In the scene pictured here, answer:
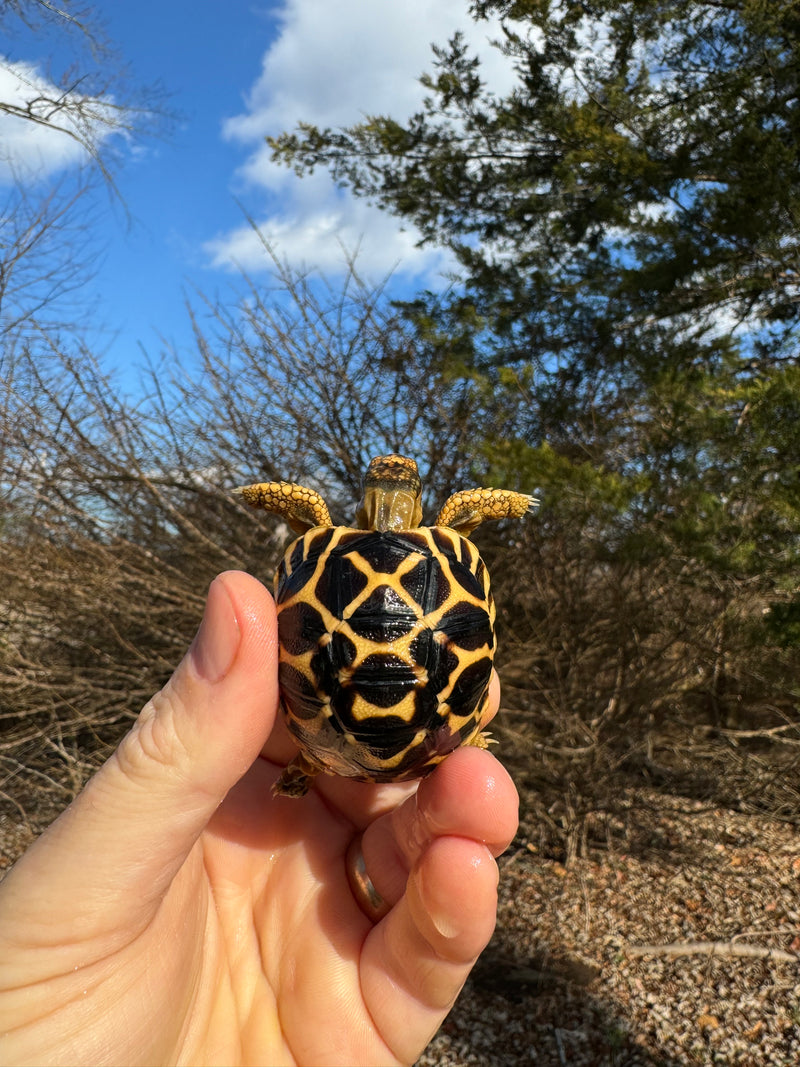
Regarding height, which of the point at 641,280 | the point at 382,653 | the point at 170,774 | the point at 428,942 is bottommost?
the point at 428,942

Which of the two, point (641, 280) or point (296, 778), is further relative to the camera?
point (641, 280)

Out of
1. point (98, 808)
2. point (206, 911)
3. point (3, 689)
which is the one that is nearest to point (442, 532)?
point (98, 808)

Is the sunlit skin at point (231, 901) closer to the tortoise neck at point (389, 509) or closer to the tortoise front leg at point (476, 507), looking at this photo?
the tortoise neck at point (389, 509)

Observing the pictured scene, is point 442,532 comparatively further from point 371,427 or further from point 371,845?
point 371,427

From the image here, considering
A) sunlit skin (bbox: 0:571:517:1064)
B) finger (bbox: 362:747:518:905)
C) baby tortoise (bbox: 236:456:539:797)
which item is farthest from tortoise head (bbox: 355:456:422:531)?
finger (bbox: 362:747:518:905)

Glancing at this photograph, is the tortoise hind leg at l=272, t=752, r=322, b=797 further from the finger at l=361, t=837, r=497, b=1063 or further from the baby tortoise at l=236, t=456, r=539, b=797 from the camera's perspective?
the finger at l=361, t=837, r=497, b=1063

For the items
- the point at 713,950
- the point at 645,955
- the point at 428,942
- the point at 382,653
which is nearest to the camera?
the point at 382,653

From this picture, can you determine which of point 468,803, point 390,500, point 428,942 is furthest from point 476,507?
point 428,942

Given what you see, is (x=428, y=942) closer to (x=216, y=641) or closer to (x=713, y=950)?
(x=216, y=641)
